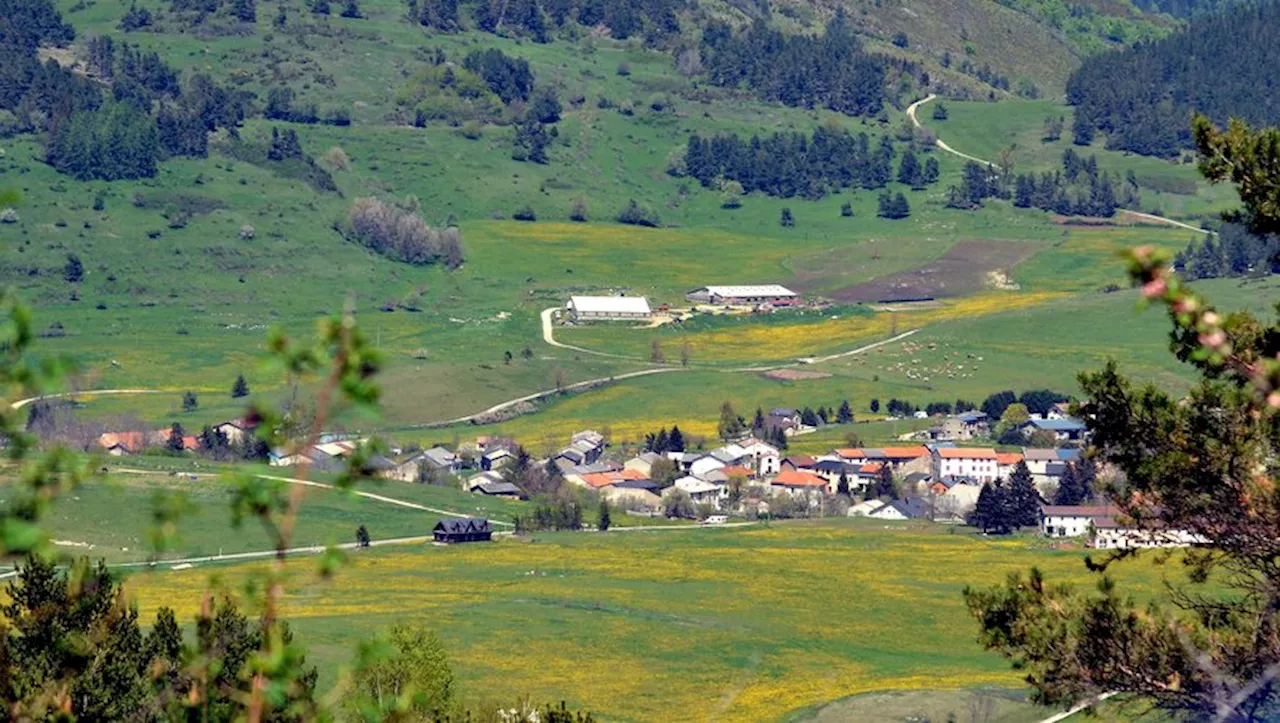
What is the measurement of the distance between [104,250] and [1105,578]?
147 m

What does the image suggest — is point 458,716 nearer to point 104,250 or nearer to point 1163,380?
point 1163,380

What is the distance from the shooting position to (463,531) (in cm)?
10169

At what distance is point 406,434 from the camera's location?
5157 inches

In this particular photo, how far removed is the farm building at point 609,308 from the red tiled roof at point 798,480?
139ft

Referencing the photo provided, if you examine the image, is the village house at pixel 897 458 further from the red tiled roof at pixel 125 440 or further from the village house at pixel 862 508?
the red tiled roof at pixel 125 440

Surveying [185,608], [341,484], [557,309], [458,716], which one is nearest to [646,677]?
[185,608]

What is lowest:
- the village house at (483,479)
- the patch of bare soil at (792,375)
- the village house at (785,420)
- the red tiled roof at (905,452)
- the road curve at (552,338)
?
the road curve at (552,338)

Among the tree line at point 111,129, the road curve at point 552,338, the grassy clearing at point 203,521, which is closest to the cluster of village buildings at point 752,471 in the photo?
the grassy clearing at point 203,521

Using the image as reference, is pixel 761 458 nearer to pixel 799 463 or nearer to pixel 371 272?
pixel 799 463

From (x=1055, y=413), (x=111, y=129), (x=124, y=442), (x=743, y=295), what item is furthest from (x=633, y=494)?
(x=111, y=129)

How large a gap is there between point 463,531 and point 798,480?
2497cm

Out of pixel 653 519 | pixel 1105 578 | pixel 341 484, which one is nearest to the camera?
pixel 341 484

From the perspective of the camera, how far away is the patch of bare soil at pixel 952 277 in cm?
17362

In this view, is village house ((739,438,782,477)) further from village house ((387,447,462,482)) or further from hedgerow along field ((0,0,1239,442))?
hedgerow along field ((0,0,1239,442))
